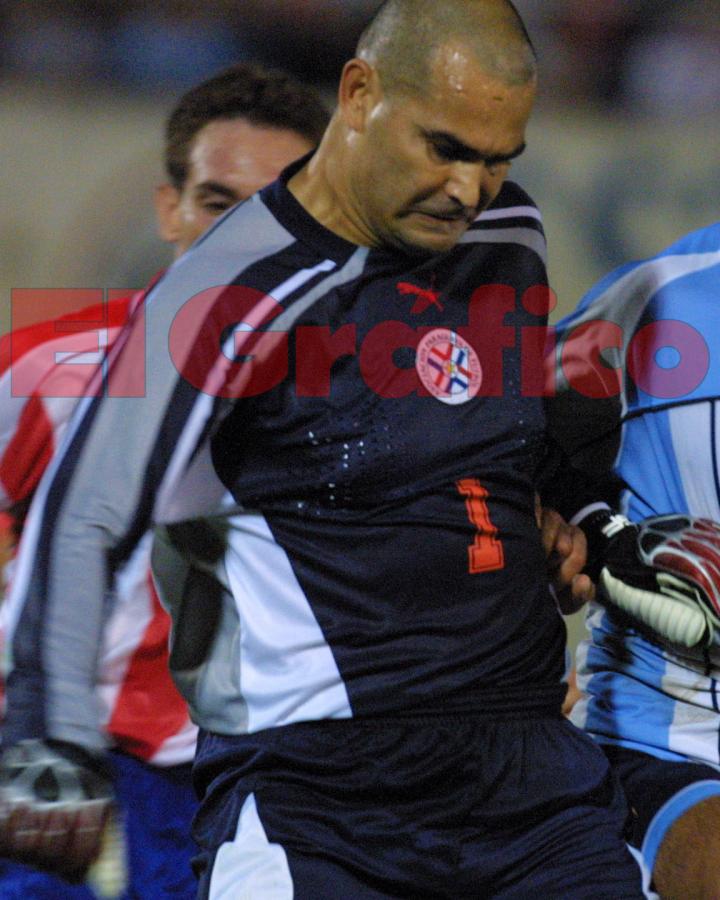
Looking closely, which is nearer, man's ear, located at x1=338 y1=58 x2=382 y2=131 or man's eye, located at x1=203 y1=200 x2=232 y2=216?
man's ear, located at x1=338 y1=58 x2=382 y2=131

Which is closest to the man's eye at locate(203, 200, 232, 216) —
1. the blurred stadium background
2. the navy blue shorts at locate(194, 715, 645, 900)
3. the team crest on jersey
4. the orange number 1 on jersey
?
the team crest on jersey

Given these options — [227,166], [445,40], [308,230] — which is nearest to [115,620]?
[308,230]

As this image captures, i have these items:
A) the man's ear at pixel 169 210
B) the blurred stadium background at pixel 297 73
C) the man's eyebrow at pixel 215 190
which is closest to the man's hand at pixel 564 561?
the man's eyebrow at pixel 215 190

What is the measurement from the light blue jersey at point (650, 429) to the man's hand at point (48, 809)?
94 cm

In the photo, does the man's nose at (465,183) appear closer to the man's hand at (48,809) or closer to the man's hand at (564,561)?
the man's hand at (564,561)

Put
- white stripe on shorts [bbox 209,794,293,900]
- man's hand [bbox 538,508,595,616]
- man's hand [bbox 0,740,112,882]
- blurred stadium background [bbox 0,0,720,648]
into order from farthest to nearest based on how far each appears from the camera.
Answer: blurred stadium background [bbox 0,0,720,648] < man's hand [bbox 538,508,595,616] < white stripe on shorts [bbox 209,794,293,900] < man's hand [bbox 0,740,112,882]

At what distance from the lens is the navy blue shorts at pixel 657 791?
1804 mm

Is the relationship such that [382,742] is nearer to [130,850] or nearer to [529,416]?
[529,416]

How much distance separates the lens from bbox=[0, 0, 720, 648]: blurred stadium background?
12.5 ft

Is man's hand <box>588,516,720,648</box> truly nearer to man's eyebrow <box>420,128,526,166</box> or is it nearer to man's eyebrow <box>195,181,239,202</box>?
man's eyebrow <box>420,128,526,166</box>

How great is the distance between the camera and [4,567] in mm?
2041

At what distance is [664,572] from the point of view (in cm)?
182

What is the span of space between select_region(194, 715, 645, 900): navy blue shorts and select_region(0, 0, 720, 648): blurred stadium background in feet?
7.68

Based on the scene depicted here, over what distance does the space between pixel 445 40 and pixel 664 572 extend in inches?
29.6
